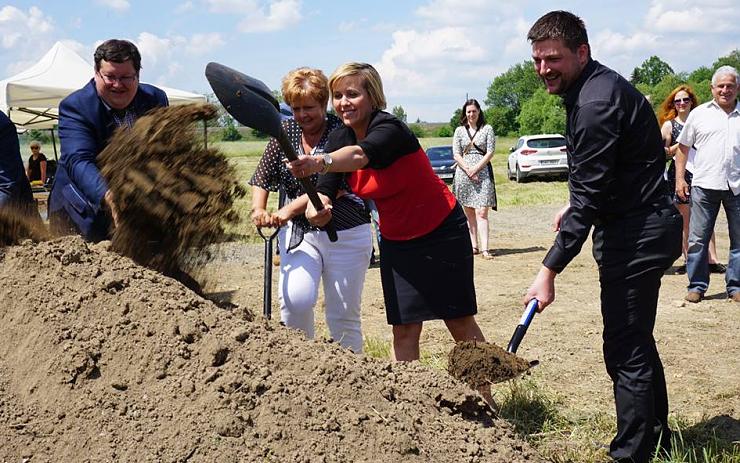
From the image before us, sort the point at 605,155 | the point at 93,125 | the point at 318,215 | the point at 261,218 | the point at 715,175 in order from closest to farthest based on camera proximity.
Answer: the point at 605,155 < the point at 318,215 < the point at 93,125 < the point at 261,218 < the point at 715,175

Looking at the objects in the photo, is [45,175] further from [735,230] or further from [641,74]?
[641,74]

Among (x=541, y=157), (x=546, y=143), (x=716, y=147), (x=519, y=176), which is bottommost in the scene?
(x=519, y=176)

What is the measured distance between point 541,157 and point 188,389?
24.8 m

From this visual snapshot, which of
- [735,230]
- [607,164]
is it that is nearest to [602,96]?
[607,164]

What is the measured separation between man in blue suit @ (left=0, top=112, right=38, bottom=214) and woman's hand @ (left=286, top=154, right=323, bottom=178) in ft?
5.63

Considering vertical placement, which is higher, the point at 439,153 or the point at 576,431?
the point at 439,153

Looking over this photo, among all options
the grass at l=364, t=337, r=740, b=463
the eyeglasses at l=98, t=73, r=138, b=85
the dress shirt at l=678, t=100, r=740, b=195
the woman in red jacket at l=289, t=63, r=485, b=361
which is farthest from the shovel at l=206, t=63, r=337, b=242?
the dress shirt at l=678, t=100, r=740, b=195

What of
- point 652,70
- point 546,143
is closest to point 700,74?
point 652,70

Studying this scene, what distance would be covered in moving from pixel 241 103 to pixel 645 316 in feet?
6.95

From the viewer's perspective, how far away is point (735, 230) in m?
7.27

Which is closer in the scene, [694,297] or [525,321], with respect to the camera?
[525,321]

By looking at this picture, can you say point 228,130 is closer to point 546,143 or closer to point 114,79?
point 114,79

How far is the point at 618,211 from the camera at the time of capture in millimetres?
3652

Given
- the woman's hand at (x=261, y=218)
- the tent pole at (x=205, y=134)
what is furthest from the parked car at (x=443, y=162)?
the tent pole at (x=205, y=134)
